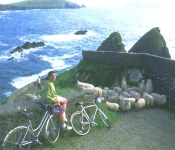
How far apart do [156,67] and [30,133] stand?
10009 mm

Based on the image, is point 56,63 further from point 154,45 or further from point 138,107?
point 138,107

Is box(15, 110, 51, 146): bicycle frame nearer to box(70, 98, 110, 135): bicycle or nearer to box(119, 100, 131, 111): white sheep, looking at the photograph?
box(70, 98, 110, 135): bicycle

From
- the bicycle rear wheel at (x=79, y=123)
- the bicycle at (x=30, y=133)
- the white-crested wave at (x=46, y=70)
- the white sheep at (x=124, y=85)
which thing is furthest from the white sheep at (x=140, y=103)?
the white-crested wave at (x=46, y=70)

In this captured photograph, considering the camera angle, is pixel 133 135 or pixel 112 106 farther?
pixel 112 106

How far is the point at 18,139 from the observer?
10.4 meters

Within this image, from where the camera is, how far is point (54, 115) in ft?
38.0

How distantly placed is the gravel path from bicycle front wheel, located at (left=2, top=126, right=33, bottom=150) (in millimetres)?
1435

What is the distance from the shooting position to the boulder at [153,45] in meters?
39.3

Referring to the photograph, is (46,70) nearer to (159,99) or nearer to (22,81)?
(22,81)

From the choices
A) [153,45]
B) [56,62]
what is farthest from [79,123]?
[56,62]

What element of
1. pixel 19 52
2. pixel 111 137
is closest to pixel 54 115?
pixel 111 137

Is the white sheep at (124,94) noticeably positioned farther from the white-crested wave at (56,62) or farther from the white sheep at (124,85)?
the white-crested wave at (56,62)

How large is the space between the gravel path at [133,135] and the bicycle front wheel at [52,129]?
0.42 metres

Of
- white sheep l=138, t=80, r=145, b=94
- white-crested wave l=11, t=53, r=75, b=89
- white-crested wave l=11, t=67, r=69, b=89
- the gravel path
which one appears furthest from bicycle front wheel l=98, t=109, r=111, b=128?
white-crested wave l=11, t=67, r=69, b=89
